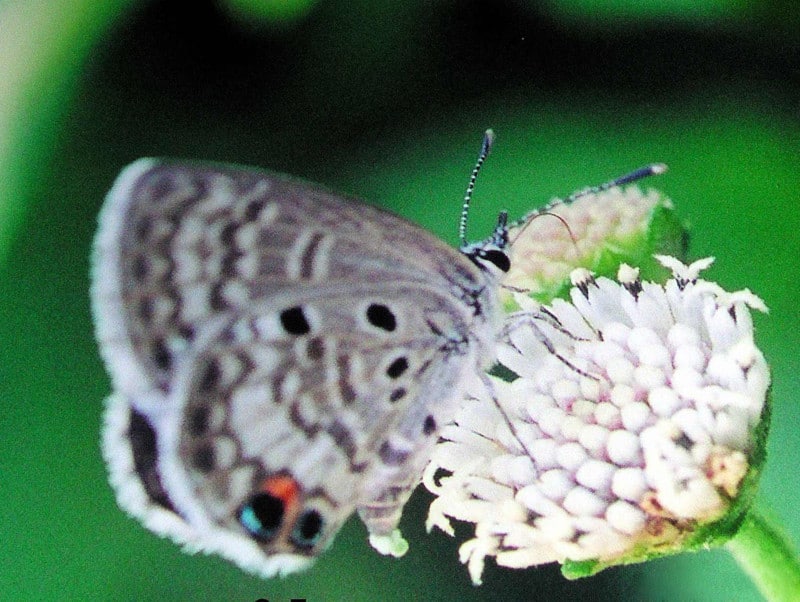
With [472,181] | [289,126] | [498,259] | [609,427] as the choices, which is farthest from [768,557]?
[289,126]

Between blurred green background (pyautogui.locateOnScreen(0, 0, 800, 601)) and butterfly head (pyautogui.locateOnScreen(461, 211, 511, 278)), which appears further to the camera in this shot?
blurred green background (pyautogui.locateOnScreen(0, 0, 800, 601))

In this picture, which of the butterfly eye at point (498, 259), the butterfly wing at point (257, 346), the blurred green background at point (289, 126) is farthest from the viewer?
the blurred green background at point (289, 126)

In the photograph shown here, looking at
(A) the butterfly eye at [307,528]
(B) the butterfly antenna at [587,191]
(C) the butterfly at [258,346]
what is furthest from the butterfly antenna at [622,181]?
(A) the butterfly eye at [307,528]

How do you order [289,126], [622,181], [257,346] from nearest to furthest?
[257,346] < [622,181] < [289,126]

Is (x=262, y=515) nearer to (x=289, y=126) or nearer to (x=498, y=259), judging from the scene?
(x=498, y=259)

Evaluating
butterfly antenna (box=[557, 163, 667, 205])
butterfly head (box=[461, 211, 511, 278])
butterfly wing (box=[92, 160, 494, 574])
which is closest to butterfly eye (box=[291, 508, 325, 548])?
butterfly wing (box=[92, 160, 494, 574])

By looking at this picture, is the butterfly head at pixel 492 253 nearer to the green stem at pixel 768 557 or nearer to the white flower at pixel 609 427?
the white flower at pixel 609 427

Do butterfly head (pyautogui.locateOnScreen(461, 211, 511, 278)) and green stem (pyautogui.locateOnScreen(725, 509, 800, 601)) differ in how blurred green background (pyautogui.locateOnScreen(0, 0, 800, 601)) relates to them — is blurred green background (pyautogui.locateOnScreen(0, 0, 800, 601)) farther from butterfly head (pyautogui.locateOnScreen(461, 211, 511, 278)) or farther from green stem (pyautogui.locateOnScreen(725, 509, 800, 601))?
green stem (pyautogui.locateOnScreen(725, 509, 800, 601))

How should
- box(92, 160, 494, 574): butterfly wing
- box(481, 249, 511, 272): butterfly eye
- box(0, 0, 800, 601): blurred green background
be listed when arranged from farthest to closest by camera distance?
box(0, 0, 800, 601): blurred green background, box(481, 249, 511, 272): butterfly eye, box(92, 160, 494, 574): butterfly wing
